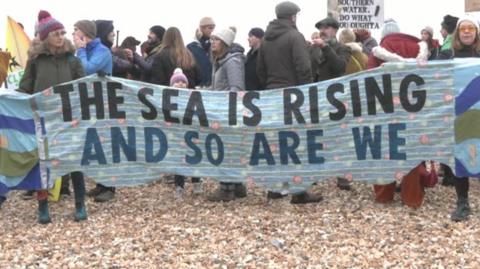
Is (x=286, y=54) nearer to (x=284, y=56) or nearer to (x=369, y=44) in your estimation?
(x=284, y=56)

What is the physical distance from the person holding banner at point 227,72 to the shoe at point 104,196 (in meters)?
1.09

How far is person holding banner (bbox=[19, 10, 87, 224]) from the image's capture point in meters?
7.31

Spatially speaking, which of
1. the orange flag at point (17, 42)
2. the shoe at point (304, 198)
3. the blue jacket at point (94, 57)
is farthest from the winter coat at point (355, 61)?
the orange flag at point (17, 42)

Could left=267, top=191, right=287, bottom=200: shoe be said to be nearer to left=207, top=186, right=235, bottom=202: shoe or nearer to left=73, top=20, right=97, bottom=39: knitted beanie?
left=207, top=186, right=235, bottom=202: shoe

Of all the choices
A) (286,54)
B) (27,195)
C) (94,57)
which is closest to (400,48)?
(286,54)

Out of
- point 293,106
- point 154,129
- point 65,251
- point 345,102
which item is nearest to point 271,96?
point 293,106

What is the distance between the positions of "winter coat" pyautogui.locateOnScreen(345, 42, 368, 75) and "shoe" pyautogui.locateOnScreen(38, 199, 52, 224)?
359cm

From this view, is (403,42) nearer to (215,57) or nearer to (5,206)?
(215,57)

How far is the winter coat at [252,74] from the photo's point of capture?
27.3ft

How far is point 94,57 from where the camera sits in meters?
8.03

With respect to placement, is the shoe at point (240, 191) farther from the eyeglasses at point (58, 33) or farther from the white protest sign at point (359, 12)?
the white protest sign at point (359, 12)

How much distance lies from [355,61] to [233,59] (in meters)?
1.61

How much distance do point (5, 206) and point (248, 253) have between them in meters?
3.25

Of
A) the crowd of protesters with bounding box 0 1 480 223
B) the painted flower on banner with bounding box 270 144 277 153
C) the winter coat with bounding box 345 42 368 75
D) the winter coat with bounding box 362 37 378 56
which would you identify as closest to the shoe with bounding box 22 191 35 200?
the crowd of protesters with bounding box 0 1 480 223
